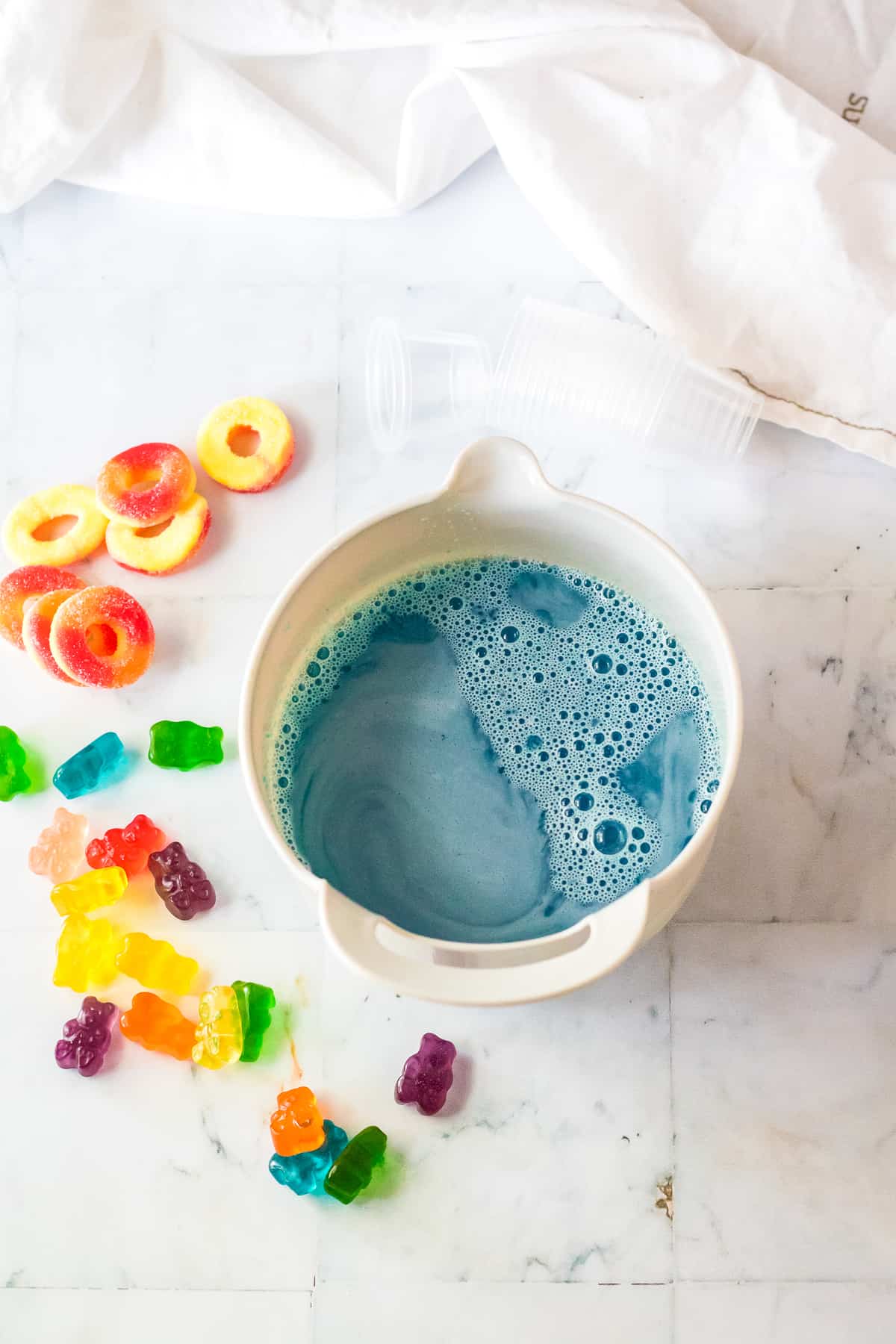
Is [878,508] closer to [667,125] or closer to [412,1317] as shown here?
[667,125]

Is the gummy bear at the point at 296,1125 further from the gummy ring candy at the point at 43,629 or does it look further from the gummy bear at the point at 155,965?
the gummy ring candy at the point at 43,629

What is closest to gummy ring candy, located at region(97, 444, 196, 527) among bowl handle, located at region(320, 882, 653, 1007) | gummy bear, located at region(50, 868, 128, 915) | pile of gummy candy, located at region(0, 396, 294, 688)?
pile of gummy candy, located at region(0, 396, 294, 688)

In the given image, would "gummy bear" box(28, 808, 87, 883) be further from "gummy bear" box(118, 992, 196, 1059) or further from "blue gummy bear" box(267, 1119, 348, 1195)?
"blue gummy bear" box(267, 1119, 348, 1195)

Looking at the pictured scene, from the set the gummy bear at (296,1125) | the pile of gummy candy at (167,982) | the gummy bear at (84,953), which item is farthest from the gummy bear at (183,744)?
the gummy bear at (296,1125)

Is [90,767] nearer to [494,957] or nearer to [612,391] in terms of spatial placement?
[494,957]

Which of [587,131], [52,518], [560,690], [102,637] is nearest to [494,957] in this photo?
[560,690]

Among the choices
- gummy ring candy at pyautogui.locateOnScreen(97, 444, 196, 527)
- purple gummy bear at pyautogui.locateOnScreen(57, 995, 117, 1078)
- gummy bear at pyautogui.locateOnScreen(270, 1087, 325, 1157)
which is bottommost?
purple gummy bear at pyautogui.locateOnScreen(57, 995, 117, 1078)
